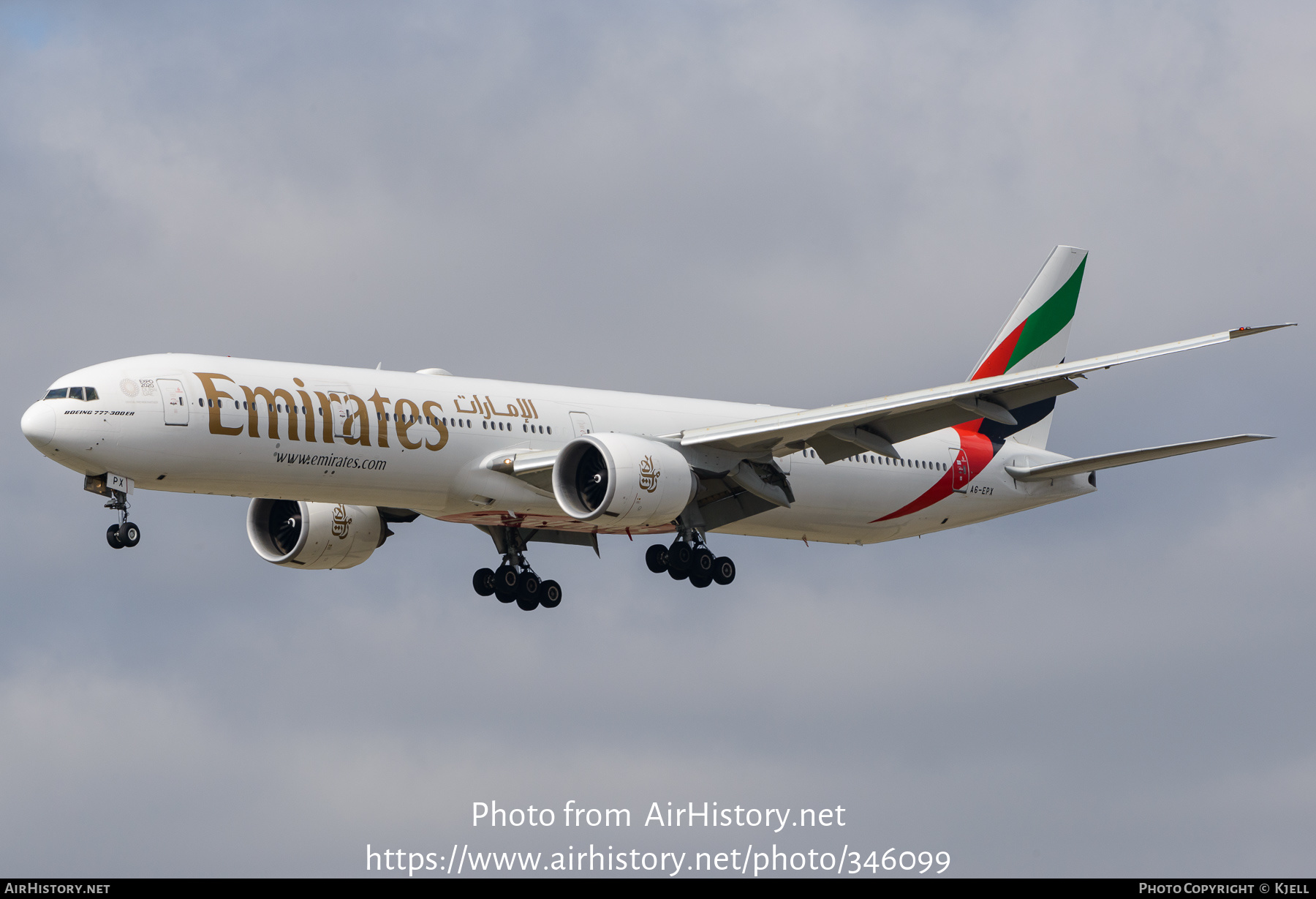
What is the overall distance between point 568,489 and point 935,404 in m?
8.51

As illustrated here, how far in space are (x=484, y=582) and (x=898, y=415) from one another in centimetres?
1272

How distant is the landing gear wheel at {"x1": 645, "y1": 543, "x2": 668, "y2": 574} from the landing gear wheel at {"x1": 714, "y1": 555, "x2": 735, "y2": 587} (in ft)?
4.16

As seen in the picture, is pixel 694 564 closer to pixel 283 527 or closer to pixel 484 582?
pixel 484 582

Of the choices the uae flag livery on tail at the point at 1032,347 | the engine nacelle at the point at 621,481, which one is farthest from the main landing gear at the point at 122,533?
the uae flag livery on tail at the point at 1032,347

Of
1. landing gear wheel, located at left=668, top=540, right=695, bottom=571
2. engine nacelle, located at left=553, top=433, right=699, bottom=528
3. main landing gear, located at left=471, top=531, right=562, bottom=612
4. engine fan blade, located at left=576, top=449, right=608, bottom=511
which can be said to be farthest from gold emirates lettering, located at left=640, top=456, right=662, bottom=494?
main landing gear, located at left=471, top=531, right=562, bottom=612

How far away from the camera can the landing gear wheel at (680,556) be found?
44.5 metres

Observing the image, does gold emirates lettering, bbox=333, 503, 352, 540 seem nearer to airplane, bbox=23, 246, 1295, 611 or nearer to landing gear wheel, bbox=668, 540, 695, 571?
airplane, bbox=23, 246, 1295, 611

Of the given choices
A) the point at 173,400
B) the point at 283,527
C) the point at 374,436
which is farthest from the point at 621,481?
the point at 283,527

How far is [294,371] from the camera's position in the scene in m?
39.4

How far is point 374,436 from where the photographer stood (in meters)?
39.3

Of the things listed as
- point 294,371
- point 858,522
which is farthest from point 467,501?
point 858,522

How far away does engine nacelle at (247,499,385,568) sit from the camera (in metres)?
47.3

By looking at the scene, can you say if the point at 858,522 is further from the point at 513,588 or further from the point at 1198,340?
the point at 1198,340

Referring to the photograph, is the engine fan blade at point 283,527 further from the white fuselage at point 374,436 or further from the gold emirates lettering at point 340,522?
the white fuselage at point 374,436
